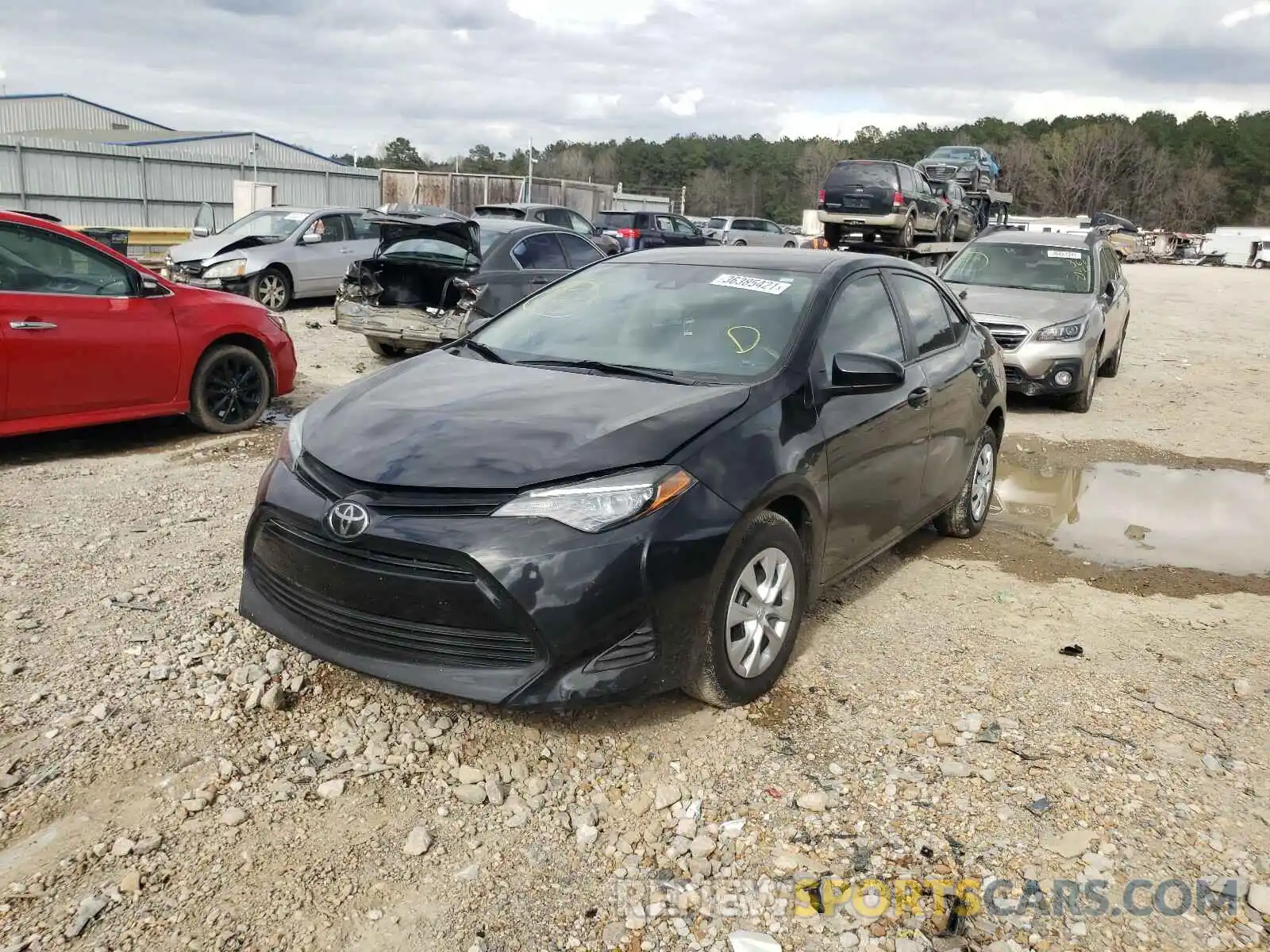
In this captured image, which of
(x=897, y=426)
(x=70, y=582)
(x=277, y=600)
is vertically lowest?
(x=70, y=582)

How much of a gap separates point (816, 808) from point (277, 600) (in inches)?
75.7

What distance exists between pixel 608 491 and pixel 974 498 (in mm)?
3470

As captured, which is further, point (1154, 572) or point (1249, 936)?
point (1154, 572)

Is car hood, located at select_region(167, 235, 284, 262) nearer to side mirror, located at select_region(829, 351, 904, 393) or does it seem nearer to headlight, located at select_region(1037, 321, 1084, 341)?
headlight, located at select_region(1037, 321, 1084, 341)

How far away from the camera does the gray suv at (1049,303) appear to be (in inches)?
386

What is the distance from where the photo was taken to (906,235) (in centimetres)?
2056

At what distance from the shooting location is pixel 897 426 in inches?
179

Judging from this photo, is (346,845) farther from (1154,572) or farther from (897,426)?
(1154,572)

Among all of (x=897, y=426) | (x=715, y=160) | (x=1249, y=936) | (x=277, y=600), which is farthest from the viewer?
(x=715, y=160)

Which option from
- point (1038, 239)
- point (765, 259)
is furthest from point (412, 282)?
point (1038, 239)

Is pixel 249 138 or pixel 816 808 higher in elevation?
pixel 249 138

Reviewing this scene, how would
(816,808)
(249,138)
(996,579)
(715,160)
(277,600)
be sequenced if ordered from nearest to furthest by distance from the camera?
(816,808), (277,600), (996,579), (249,138), (715,160)

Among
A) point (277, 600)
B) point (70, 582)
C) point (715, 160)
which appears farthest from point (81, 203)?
point (715, 160)
